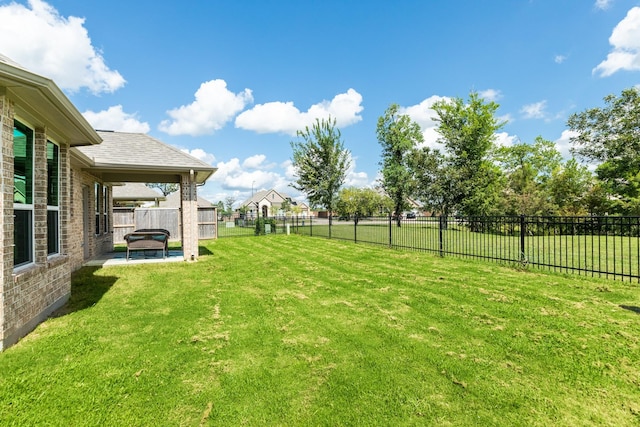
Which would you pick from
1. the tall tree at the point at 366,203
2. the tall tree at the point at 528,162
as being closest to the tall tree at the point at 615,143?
the tall tree at the point at 528,162

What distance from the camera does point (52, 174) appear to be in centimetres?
522

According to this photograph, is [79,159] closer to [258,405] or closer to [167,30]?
[167,30]

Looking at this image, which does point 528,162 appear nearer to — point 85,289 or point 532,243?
point 532,243

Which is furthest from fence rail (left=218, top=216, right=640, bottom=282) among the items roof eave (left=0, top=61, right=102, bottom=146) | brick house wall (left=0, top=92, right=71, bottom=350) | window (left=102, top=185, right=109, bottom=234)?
window (left=102, top=185, right=109, bottom=234)

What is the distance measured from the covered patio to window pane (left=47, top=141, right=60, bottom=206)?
10.2ft

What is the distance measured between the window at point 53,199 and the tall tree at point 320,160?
24.3 m

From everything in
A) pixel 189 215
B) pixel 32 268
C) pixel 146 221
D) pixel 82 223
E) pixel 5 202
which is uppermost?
pixel 5 202

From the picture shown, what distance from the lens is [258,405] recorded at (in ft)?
7.93

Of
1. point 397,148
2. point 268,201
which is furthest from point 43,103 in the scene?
point 268,201

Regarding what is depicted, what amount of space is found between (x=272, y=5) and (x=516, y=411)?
15.3 metres

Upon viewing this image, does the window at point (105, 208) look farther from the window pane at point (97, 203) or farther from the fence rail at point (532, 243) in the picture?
the fence rail at point (532, 243)

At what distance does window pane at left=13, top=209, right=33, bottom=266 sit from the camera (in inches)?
157

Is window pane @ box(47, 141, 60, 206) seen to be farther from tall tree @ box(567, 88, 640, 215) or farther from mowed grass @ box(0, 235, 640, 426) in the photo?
tall tree @ box(567, 88, 640, 215)

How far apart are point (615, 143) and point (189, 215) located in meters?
30.5
